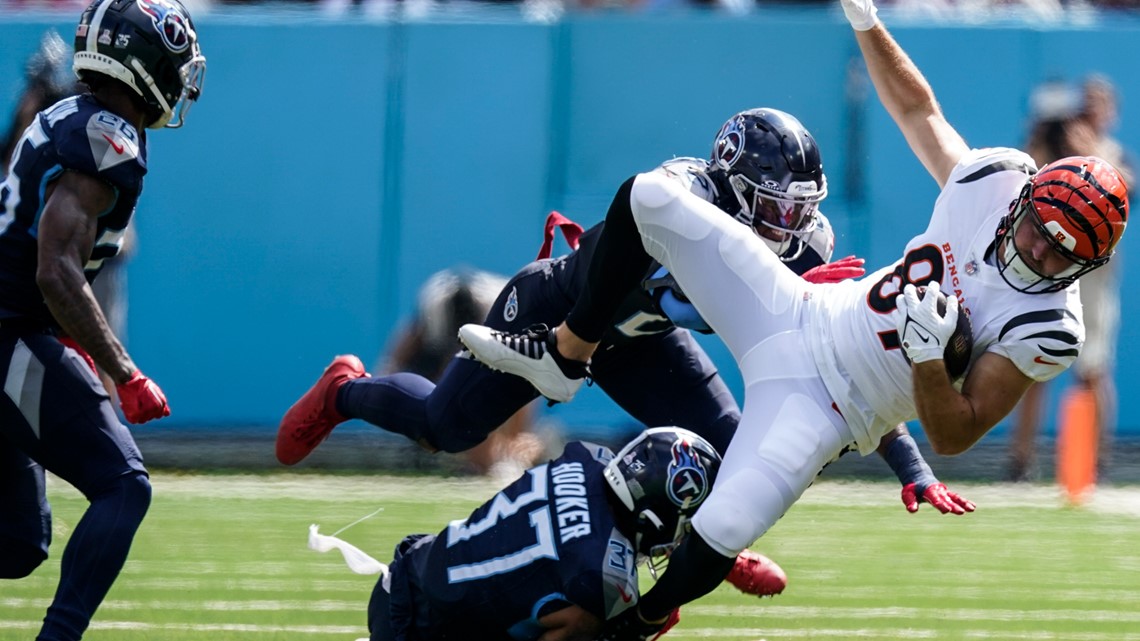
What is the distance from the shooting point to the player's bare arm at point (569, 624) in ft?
12.1

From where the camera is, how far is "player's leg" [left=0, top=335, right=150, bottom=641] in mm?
3916

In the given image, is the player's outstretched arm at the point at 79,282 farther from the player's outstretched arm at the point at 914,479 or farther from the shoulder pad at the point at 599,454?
the player's outstretched arm at the point at 914,479

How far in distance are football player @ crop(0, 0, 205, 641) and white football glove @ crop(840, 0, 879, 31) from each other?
1.95 metres

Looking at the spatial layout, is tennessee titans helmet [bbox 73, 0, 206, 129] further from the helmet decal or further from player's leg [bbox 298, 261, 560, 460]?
player's leg [bbox 298, 261, 560, 460]

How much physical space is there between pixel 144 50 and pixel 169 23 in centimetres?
13

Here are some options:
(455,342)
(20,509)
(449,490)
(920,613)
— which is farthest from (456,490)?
(20,509)

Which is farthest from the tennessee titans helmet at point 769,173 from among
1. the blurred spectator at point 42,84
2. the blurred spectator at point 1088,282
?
the blurred spectator at point 42,84

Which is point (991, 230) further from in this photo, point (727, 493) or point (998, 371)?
point (727, 493)

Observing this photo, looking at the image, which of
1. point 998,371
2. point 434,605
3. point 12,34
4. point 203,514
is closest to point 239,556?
point 203,514

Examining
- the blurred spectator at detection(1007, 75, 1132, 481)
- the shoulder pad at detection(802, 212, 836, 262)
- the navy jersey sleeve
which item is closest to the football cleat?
the shoulder pad at detection(802, 212, 836, 262)

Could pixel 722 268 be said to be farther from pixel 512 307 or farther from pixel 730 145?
pixel 512 307

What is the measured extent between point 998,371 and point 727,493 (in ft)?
2.36

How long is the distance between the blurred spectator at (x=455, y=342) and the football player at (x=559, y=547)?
3873 millimetres

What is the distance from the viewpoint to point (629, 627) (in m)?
3.88
